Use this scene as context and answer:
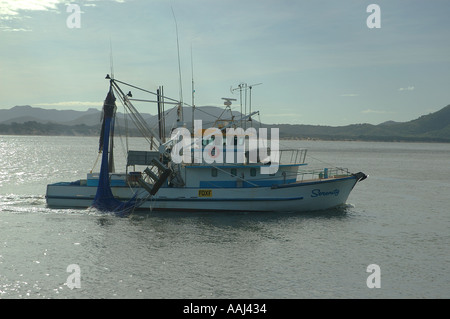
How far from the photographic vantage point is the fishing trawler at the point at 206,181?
28.5 meters

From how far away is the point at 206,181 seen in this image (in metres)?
28.9

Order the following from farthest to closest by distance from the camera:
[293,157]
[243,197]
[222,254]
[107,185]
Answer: [293,157], [243,197], [107,185], [222,254]

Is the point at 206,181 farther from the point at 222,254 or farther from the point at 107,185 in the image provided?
the point at 222,254

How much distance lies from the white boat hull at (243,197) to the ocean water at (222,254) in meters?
0.60

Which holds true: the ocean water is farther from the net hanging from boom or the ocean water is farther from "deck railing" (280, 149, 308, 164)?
"deck railing" (280, 149, 308, 164)

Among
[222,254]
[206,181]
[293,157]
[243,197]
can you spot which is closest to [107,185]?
[206,181]

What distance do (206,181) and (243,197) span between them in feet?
8.76

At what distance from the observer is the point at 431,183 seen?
174ft

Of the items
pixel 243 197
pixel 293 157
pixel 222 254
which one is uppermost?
pixel 293 157

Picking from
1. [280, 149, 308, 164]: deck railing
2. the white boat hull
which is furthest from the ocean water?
[280, 149, 308, 164]: deck railing

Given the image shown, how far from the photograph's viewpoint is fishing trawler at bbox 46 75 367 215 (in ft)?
93.5

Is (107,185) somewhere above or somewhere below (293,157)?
above

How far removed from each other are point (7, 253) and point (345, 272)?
49.6ft
